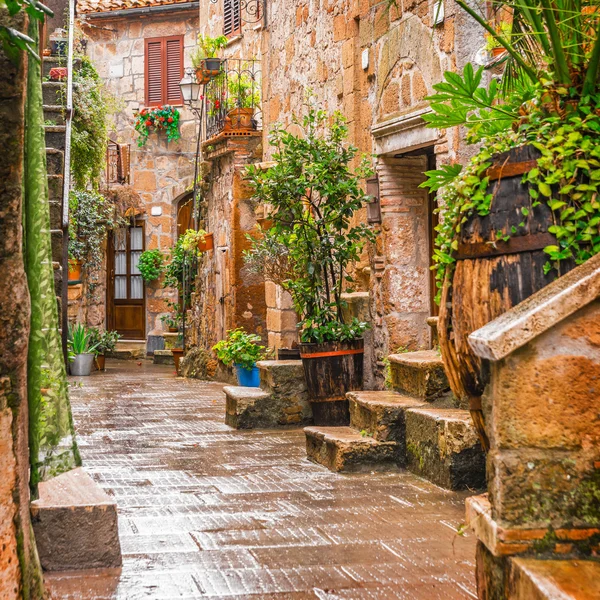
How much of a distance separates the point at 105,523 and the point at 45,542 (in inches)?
8.9

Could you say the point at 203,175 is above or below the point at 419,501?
above

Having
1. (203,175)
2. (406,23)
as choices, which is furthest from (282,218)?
(203,175)

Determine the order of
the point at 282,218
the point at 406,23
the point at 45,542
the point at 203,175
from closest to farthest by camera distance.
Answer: the point at 45,542 → the point at 406,23 → the point at 282,218 → the point at 203,175

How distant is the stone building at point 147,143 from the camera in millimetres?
19828

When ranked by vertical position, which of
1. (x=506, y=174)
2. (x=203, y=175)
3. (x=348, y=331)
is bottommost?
(x=348, y=331)

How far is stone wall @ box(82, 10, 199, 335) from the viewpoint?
19.8 m

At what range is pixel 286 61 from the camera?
413 inches

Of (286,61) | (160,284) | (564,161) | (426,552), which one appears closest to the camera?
(564,161)

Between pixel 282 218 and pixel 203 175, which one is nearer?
pixel 282 218

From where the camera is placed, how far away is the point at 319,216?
25.3 feet

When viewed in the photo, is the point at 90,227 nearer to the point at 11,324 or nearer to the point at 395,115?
the point at 395,115

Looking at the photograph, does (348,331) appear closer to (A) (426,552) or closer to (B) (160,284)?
(A) (426,552)

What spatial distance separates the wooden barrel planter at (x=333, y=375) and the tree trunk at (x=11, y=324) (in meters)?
4.69

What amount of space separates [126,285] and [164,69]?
14.9ft
